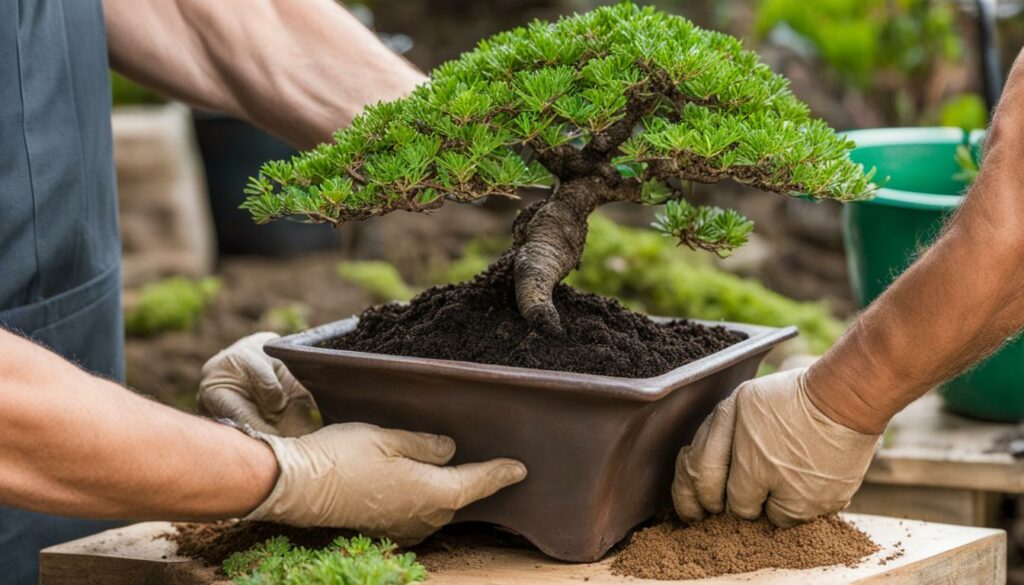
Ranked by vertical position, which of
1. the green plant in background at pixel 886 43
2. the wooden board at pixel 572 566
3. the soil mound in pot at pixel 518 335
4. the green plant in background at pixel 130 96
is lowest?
the wooden board at pixel 572 566

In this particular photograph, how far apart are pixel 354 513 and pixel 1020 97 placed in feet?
2.65

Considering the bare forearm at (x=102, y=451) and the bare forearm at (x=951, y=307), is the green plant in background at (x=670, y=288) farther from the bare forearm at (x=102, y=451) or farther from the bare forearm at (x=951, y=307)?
the bare forearm at (x=102, y=451)

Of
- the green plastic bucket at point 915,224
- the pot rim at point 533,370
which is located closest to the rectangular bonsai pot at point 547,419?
the pot rim at point 533,370

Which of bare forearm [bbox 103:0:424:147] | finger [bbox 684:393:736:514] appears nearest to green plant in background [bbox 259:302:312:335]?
bare forearm [bbox 103:0:424:147]

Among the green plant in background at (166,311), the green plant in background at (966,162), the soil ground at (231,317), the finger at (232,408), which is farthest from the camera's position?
the green plant in background at (166,311)

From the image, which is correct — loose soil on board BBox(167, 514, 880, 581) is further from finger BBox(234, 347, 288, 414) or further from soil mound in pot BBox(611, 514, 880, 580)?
finger BBox(234, 347, 288, 414)

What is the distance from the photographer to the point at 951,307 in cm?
121

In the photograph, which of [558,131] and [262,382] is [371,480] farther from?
[558,131]

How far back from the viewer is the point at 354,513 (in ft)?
4.26

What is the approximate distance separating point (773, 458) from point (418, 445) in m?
0.39

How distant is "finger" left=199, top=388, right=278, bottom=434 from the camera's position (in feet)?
4.89

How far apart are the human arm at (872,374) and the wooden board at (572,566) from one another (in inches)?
4.0

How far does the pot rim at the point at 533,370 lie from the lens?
1193mm

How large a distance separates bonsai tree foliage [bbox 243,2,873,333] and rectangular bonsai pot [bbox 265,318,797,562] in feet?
0.37
